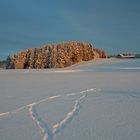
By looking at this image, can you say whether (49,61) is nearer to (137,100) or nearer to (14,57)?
(14,57)

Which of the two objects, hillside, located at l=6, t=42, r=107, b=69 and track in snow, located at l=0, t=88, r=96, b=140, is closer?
track in snow, located at l=0, t=88, r=96, b=140

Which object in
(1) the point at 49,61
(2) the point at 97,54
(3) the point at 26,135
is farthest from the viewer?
(2) the point at 97,54

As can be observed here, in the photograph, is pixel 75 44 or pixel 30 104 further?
pixel 75 44

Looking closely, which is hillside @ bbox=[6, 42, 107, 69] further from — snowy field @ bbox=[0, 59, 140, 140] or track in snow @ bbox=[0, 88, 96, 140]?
track in snow @ bbox=[0, 88, 96, 140]

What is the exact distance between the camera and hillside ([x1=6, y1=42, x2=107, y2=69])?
11422 millimetres

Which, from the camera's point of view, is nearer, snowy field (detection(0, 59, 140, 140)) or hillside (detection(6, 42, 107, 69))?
snowy field (detection(0, 59, 140, 140))

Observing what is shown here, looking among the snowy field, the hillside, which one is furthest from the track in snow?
the hillside

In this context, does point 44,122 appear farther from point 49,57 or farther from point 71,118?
point 49,57

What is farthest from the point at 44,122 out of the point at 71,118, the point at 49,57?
the point at 49,57

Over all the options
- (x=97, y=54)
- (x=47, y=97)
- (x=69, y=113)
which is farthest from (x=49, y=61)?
(x=69, y=113)

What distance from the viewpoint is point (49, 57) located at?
11422 mm

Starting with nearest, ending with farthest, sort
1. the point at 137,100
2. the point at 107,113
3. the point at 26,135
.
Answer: the point at 26,135, the point at 107,113, the point at 137,100

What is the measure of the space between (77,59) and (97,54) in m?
1.59

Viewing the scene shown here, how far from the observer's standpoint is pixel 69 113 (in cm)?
204
